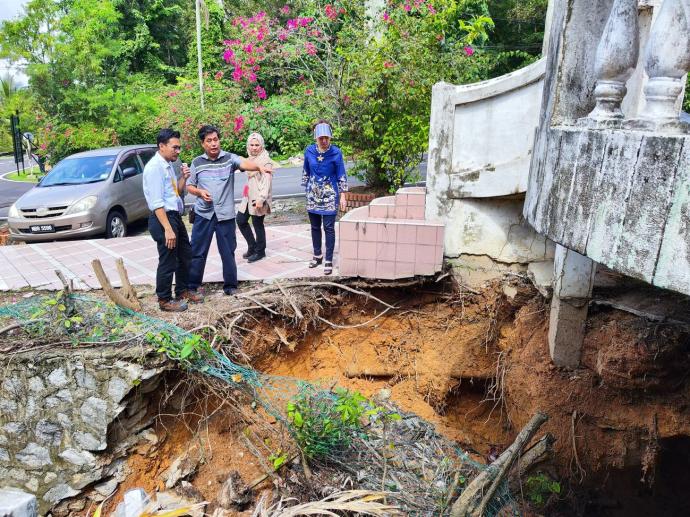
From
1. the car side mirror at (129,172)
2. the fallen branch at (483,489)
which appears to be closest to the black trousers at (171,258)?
the fallen branch at (483,489)

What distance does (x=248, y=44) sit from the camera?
11.3m

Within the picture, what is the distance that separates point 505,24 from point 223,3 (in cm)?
1295

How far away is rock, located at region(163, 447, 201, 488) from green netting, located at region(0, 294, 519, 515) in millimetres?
726

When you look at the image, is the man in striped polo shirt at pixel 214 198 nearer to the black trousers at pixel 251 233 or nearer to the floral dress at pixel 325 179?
the floral dress at pixel 325 179

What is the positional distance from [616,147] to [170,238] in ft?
12.0

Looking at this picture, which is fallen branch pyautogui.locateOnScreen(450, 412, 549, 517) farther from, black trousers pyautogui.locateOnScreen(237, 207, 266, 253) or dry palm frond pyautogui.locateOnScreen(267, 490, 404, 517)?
black trousers pyautogui.locateOnScreen(237, 207, 266, 253)

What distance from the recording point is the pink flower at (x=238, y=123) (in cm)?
1641

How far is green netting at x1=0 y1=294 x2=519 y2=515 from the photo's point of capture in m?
3.79

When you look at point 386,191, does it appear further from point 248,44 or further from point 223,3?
point 223,3

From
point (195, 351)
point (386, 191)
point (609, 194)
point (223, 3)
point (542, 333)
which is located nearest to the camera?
point (609, 194)

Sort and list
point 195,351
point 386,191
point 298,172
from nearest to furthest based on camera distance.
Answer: point 195,351 < point 386,191 < point 298,172

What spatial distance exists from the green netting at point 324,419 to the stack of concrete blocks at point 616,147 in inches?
83.5

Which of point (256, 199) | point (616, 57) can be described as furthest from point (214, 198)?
point (616, 57)

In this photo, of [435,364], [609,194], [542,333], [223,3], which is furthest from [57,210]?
[223,3]
